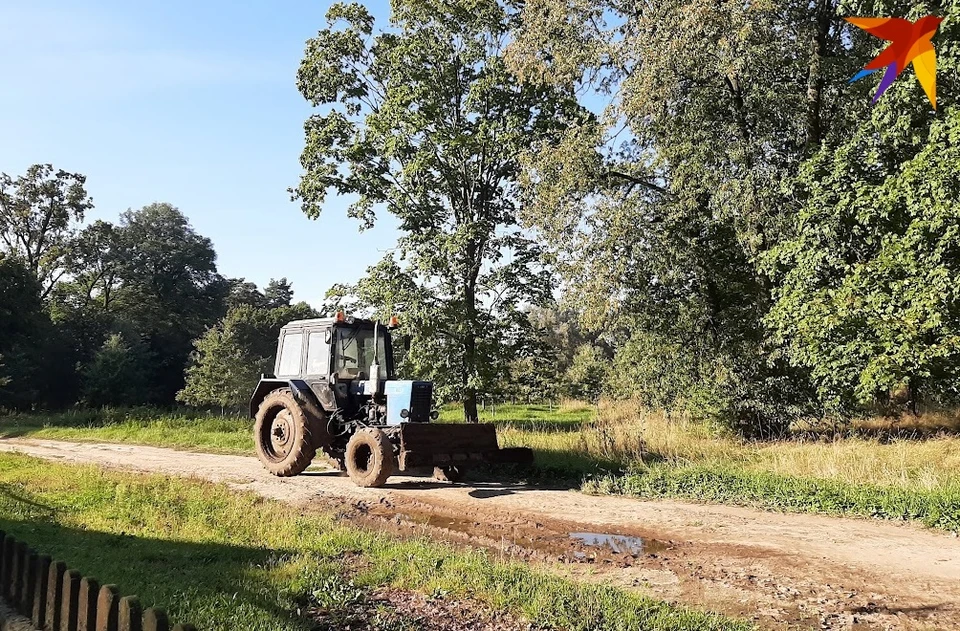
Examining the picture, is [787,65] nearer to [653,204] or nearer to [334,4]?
[653,204]

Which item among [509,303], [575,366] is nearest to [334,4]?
[509,303]

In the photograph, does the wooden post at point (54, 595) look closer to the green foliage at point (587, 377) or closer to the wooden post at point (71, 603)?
the wooden post at point (71, 603)

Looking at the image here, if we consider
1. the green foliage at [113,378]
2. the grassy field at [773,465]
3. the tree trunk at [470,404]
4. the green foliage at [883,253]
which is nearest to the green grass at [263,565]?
the grassy field at [773,465]

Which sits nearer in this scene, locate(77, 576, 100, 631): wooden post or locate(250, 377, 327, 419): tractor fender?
locate(77, 576, 100, 631): wooden post

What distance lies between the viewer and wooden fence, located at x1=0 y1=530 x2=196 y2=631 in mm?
2541

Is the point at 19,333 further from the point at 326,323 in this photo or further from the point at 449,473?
the point at 449,473

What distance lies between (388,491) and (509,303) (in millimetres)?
9313

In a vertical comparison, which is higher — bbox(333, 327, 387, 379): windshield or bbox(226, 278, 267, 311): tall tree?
bbox(226, 278, 267, 311): tall tree

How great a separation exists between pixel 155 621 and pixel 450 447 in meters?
8.19

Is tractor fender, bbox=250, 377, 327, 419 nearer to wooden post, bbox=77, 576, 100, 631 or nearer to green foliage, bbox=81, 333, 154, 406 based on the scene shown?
wooden post, bbox=77, 576, 100, 631

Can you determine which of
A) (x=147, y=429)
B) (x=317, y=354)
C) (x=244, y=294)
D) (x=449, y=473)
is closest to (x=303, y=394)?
(x=317, y=354)

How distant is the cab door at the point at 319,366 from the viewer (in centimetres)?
1155

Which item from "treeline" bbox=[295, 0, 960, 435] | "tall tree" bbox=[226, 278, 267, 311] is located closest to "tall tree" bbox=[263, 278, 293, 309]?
"tall tree" bbox=[226, 278, 267, 311]

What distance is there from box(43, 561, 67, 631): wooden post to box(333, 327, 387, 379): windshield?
8483 millimetres
